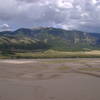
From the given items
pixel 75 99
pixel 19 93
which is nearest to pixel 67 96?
pixel 75 99

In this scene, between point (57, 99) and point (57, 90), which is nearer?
point (57, 99)

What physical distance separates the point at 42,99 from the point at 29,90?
5.67 meters

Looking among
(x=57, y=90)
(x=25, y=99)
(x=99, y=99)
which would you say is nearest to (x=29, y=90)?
(x=57, y=90)

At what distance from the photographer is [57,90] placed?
31.5m

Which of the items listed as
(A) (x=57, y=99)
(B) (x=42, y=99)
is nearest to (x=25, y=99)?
(B) (x=42, y=99)

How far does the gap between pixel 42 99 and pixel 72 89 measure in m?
7.29

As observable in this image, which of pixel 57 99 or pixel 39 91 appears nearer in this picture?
pixel 57 99

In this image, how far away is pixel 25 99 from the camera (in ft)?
85.1

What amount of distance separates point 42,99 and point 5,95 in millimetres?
4839

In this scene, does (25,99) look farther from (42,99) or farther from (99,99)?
(99,99)

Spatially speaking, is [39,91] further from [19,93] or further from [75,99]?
[75,99]

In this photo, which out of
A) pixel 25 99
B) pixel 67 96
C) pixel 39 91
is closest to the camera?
pixel 25 99

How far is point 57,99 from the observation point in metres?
26.2

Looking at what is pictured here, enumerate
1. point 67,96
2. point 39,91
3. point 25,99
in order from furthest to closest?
point 39,91, point 67,96, point 25,99
